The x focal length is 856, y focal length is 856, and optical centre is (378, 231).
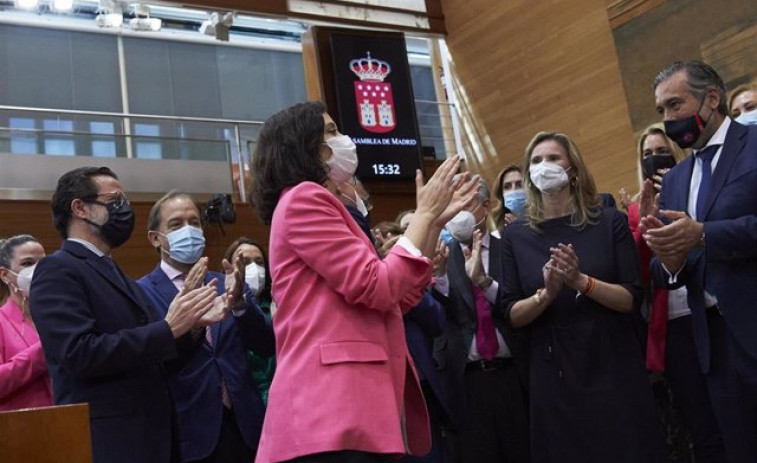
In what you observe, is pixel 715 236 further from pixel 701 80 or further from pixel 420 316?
pixel 420 316

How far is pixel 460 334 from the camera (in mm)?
3574

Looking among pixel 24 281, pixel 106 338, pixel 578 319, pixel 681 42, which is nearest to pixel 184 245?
pixel 24 281

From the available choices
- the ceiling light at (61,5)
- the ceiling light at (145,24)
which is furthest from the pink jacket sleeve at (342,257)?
the ceiling light at (61,5)

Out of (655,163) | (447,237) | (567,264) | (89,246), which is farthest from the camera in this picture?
(447,237)

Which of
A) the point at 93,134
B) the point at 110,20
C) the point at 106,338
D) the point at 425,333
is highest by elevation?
the point at 110,20

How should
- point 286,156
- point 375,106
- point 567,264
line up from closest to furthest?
point 286,156 < point 567,264 < point 375,106

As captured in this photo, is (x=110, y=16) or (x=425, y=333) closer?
(x=425, y=333)

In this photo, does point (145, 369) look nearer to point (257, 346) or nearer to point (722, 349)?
point (257, 346)

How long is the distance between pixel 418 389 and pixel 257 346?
123 cm

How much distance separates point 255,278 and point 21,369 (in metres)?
1.08

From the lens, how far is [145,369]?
2.73 metres

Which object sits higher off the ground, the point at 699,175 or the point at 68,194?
the point at 68,194

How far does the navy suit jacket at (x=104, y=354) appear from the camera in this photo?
251 centimetres

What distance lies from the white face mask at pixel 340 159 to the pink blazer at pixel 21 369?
1.51m
